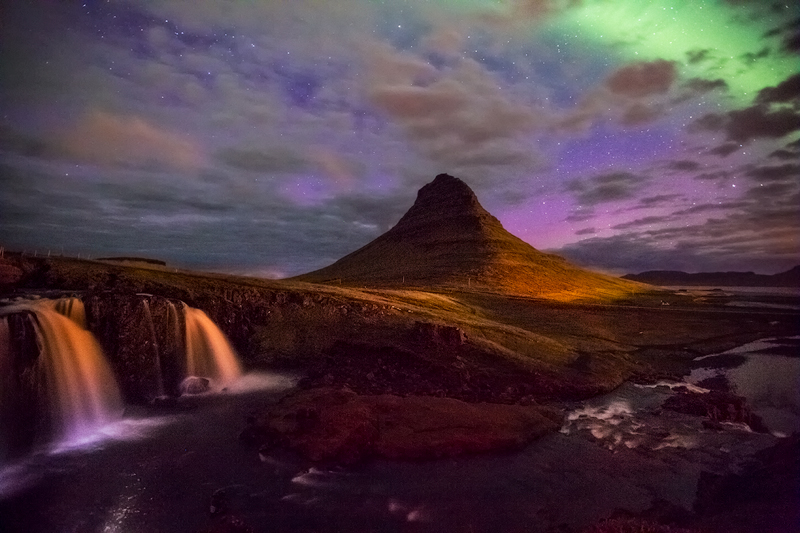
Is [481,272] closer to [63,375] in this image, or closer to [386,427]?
[386,427]

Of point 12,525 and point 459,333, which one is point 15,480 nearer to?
point 12,525

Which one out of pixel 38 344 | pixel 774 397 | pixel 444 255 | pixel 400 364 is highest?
pixel 444 255

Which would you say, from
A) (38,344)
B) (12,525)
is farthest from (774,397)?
(38,344)

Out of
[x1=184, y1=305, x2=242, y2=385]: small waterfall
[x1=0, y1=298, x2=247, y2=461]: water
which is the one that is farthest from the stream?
[x1=184, y1=305, x2=242, y2=385]: small waterfall

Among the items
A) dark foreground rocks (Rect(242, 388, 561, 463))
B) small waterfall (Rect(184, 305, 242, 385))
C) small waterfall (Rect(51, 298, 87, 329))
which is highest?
small waterfall (Rect(51, 298, 87, 329))

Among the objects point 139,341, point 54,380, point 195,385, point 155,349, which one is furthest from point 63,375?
point 195,385

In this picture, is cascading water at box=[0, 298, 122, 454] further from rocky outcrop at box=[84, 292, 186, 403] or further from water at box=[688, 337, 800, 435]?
water at box=[688, 337, 800, 435]

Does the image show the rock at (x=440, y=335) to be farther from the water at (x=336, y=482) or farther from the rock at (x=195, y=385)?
the rock at (x=195, y=385)
